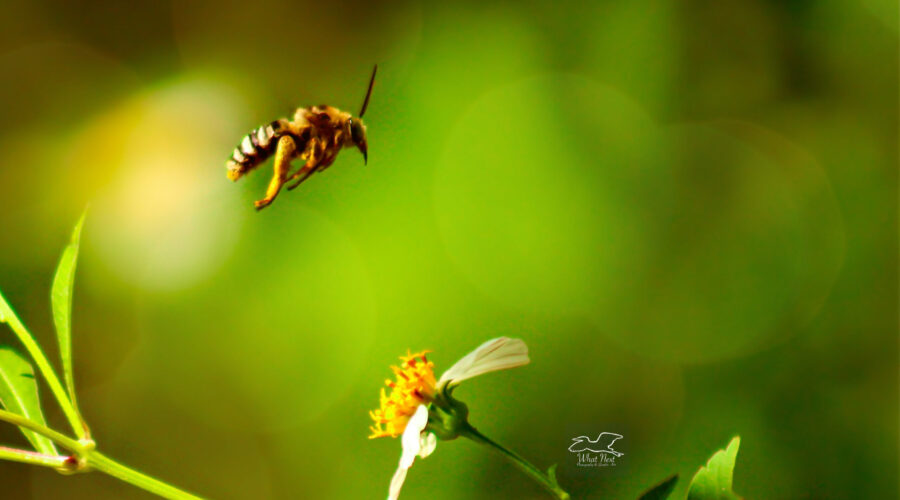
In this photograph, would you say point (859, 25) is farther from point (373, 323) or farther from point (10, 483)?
point (10, 483)

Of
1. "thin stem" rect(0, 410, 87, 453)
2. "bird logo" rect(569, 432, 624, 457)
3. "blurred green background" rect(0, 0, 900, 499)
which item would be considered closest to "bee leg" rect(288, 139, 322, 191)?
"thin stem" rect(0, 410, 87, 453)

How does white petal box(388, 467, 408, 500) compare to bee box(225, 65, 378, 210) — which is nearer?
white petal box(388, 467, 408, 500)

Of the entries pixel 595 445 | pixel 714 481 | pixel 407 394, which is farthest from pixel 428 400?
pixel 595 445

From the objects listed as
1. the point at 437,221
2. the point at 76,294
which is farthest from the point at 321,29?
the point at 76,294

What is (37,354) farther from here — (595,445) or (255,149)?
(595,445)

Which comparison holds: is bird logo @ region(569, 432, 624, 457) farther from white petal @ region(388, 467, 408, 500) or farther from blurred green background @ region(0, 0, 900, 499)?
blurred green background @ region(0, 0, 900, 499)

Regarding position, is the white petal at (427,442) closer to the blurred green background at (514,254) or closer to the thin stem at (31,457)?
the thin stem at (31,457)
